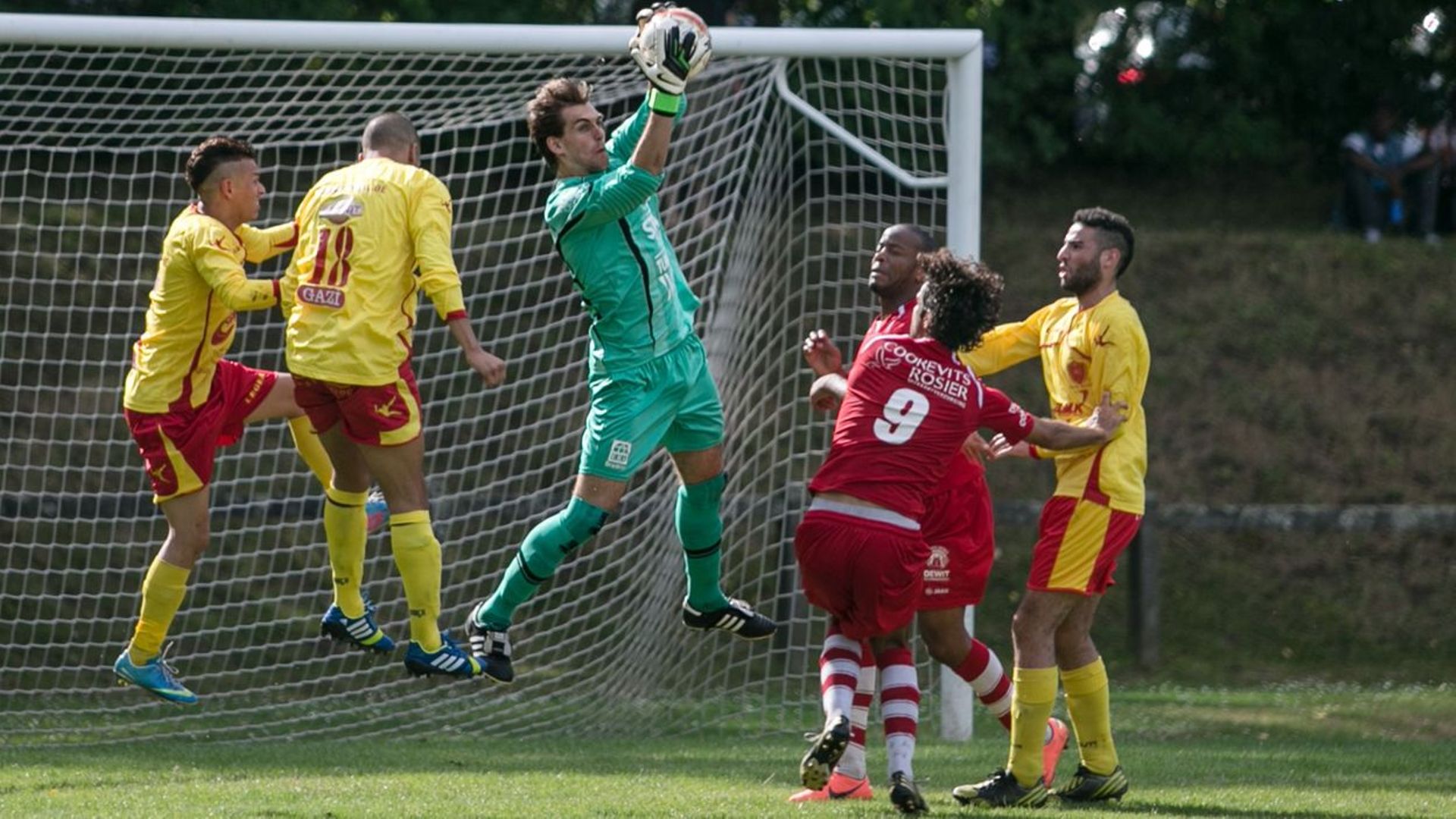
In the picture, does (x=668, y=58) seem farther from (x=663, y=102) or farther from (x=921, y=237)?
(x=921, y=237)

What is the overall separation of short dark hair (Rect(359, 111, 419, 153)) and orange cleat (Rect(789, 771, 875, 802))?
2.89 metres

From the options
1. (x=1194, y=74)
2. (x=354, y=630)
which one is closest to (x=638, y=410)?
(x=354, y=630)

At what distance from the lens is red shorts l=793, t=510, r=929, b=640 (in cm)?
634

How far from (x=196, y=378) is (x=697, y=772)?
2664 mm

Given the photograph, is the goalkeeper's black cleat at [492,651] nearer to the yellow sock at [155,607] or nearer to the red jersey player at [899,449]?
the red jersey player at [899,449]

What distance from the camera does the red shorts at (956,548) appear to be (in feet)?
22.9

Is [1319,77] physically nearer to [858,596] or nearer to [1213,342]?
[1213,342]

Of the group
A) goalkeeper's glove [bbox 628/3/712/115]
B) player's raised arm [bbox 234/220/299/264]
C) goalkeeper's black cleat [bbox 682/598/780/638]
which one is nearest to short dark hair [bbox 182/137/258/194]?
player's raised arm [bbox 234/220/299/264]

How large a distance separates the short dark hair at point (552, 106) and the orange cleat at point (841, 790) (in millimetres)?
2504

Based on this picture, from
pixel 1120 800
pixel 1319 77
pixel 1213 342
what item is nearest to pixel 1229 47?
pixel 1319 77

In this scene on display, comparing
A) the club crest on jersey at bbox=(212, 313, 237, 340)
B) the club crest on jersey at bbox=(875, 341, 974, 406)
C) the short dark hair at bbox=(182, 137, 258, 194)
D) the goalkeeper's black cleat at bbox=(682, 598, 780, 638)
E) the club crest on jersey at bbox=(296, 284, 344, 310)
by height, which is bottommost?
the goalkeeper's black cleat at bbox=(682, 598, 780, 638)

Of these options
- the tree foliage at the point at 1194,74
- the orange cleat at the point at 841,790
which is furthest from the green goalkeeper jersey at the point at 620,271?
the tree foliage at the point at 1194,74

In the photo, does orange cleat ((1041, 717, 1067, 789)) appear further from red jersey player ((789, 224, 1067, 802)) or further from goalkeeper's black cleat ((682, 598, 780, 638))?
goalkeeper's black cleat ((682, 598, 780, 638))

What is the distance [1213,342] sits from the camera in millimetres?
15234
